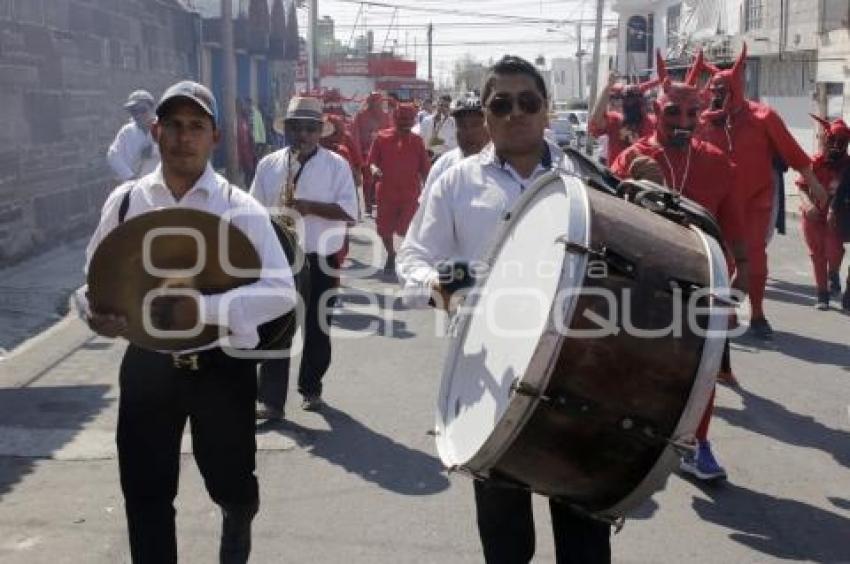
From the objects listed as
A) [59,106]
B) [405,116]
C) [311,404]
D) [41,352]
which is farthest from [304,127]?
[59,106]

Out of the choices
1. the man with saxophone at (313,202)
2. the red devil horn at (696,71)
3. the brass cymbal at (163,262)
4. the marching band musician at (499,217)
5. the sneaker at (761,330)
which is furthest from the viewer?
the red devil horn at (696,71)

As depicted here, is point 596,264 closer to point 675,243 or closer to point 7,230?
point 675,243

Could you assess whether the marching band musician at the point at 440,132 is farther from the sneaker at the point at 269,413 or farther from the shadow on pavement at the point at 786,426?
the sneaker at the point at 269,413

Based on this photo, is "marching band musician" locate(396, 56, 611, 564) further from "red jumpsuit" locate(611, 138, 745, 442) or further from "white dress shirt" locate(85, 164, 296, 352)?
"red jumpsuit" locate(611, 138, 745, 442)

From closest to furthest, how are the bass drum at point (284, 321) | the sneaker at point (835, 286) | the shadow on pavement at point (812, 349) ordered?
1. the bass drum at point (284, 321)
2. the shadow on pavement at point (812, 349)
3. the sneaker at point (835, 286)

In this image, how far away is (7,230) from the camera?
34.9ft

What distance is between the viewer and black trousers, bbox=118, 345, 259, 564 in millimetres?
3240

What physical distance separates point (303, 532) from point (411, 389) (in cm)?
230

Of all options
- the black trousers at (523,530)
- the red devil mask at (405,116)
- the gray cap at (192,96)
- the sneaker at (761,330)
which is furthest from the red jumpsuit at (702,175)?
the red devil mask at (405,116)

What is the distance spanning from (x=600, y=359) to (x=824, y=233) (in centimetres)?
735

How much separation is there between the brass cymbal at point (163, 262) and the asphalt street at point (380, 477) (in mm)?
1409

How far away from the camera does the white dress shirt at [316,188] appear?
619 centimetres

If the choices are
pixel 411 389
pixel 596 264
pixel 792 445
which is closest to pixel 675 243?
pixel 596 264

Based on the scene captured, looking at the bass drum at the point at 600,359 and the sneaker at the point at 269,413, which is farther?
the sneaker at the point at 269,413
